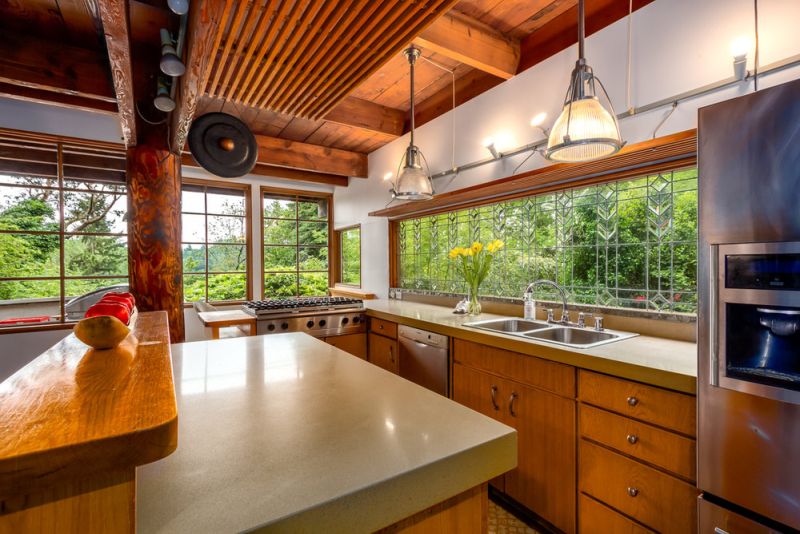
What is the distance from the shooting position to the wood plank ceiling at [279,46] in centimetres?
165

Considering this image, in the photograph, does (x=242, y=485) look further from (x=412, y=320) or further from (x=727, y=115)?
(x=412, y=320)

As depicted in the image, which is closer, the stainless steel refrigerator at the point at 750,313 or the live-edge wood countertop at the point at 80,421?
the live-edge wood countertop at the point at 80,421

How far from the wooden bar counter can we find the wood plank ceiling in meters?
1.37

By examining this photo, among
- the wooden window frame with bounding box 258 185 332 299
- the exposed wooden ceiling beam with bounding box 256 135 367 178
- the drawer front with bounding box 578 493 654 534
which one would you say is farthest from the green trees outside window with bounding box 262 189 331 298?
the drawer front with bounding box 578 493 654 534

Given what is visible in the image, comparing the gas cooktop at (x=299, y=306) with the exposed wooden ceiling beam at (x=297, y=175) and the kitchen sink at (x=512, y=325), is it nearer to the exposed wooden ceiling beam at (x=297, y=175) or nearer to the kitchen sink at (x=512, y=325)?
the kitchen sink at (x=512, y=325)

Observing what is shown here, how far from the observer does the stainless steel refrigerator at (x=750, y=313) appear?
106 centimetres

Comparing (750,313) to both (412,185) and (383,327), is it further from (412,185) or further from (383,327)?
(383,327)

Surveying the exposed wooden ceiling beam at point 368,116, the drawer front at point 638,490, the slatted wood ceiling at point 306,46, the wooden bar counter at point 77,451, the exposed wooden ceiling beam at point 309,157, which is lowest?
the drawer front at point 638,490

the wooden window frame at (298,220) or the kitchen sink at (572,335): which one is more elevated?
the wooden window frame at (298,220)

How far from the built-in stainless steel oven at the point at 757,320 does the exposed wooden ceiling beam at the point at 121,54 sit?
2.18 meters

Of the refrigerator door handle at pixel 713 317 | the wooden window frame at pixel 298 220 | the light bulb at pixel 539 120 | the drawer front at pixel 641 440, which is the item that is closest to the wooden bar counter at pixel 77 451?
the refrigerator door handle at pixel 713 317

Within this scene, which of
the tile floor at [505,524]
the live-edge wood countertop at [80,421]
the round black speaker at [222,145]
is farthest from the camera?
the round black speaker at [222,145]

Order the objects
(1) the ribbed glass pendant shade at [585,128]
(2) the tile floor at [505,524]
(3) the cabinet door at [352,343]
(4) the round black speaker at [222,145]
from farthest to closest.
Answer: (3) the cabinet door at [352,343] < (4) the round black speaker at [222,145] < (2) the tile floor at [505,524] < (1) the ribbed glass pendant shade at [585,128]

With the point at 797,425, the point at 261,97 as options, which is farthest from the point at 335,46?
the point at 797,425
